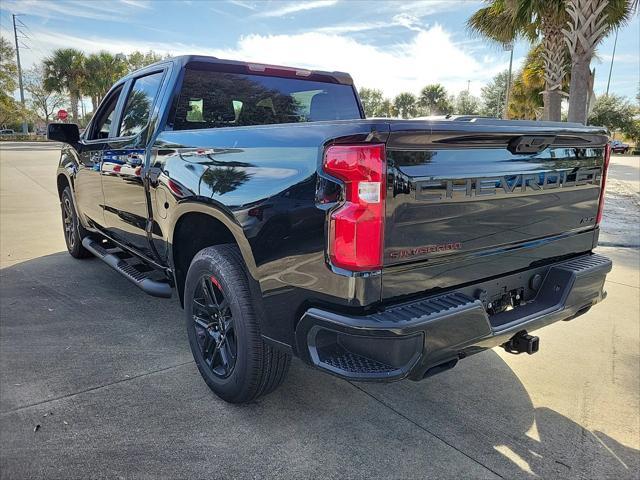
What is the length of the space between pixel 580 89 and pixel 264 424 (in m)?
9.35

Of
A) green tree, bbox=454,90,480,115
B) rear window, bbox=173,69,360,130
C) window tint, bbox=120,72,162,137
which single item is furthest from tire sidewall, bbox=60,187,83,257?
green tree, bbox=454,90,480,115

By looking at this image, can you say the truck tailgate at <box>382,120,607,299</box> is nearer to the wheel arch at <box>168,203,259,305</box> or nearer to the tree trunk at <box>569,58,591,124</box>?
the wheel arch at <box>168,203,259,305</box>

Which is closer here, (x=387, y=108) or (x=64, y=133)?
(x=64, y=133)

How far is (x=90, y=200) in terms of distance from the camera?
476 cm

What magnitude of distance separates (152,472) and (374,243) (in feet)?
4.90

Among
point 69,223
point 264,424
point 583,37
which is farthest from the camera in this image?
point 583,37

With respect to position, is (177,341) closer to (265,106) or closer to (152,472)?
(152,472)

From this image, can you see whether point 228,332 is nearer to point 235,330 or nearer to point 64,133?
Result: point 235,330

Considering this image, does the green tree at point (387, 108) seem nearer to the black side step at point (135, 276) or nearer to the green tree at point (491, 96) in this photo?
the green tree at point (491, 96)

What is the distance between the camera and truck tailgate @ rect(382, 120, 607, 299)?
6.63ft

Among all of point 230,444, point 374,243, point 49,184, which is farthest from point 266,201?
point 49,184

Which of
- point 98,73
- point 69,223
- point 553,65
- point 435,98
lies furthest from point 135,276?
point 435,98

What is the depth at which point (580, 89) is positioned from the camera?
30.9 feet

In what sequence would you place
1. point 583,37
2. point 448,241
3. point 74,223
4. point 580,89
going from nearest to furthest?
point 448,241
point 74,223
point 583,37
point 580,89
